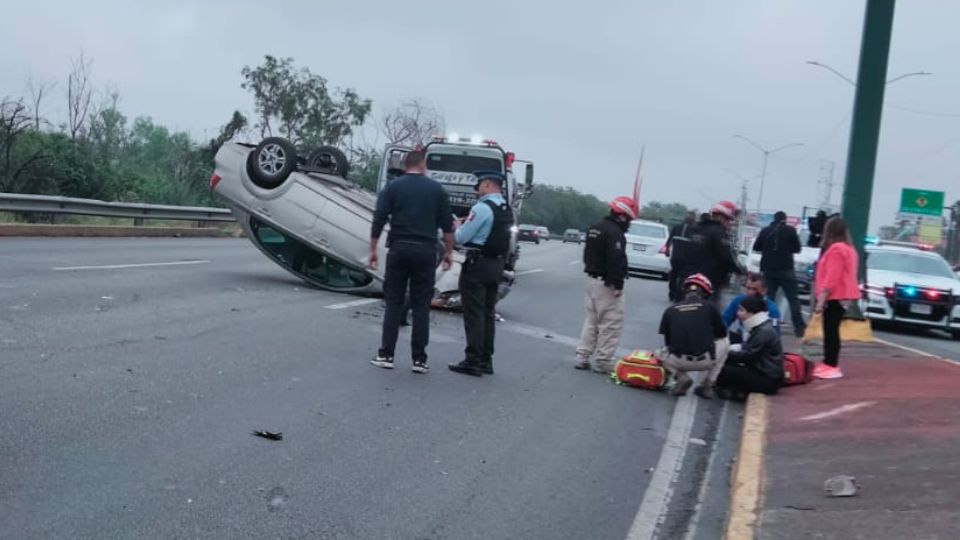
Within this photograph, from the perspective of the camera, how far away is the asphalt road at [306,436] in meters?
5.02

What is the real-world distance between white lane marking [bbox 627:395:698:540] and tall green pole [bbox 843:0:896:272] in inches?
248

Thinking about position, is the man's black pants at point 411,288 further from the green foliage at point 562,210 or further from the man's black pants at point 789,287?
the green foliage at point 562,210

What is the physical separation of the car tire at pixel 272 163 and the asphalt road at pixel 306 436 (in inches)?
103

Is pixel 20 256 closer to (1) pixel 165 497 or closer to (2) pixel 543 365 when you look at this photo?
(2) pixel 543 365

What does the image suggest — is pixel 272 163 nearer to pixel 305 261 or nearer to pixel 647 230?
pixel 305 261

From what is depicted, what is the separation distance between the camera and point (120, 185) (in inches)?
1259

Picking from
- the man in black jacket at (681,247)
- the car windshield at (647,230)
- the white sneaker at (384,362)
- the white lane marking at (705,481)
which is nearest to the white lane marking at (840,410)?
the white lane marking at (705,481)

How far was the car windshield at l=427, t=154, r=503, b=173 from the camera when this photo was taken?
65.7 ft

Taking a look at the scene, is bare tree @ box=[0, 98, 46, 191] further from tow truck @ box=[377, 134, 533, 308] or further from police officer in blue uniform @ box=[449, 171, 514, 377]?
police officer in blue uniform @ box=[449, 171, 514, 377]

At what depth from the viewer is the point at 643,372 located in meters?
9.53

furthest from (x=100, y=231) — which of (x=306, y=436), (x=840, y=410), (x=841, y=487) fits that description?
(x=841, y=487)

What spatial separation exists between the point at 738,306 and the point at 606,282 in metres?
1.31

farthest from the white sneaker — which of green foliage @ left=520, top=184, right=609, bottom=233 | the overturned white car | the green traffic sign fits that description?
green foliage @ left=520, top=184, right=609, bottom=233

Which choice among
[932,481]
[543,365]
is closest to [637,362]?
[543,365]
